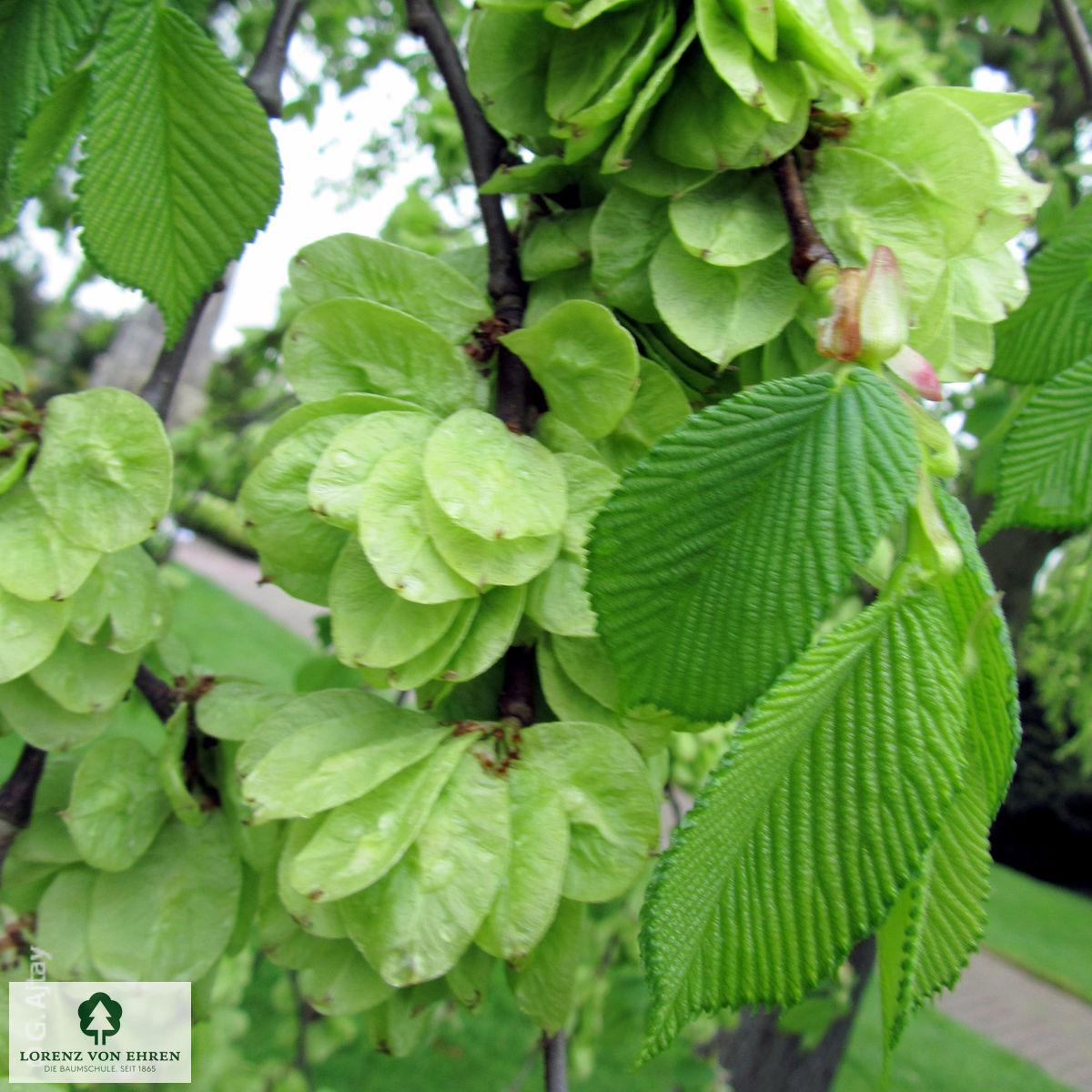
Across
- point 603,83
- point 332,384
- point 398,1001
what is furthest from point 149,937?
point 603,83

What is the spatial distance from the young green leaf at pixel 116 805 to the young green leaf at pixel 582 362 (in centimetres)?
46

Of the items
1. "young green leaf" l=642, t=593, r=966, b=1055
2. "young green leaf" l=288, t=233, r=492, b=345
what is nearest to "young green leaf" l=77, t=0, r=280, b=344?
"young green leaf" l=288, t=233, r=492, b=345

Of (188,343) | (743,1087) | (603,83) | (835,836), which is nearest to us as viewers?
(835,836)

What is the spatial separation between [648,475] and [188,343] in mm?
519

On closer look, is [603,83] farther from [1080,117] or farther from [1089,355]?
[1080,117]

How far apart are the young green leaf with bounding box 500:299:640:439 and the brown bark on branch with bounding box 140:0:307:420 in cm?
33

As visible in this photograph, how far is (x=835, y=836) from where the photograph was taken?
40cm

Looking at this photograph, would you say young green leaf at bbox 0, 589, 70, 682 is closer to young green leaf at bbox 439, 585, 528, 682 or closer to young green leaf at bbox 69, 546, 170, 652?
young green leaf at bbox 69, 546, 170, 652

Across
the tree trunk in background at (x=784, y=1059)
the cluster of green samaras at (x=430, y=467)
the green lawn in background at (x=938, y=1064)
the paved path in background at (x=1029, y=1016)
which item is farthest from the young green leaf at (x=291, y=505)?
the paved path in background at (x=1029, y=1016)

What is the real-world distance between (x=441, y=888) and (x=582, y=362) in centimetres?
31

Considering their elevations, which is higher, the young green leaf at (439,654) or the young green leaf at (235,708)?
the young green leaf at (439,654)

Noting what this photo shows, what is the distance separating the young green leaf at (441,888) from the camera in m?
0.51

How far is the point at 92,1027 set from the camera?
2.56ft

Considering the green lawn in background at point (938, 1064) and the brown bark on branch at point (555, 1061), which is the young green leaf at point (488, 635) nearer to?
the brown bark on branch at point (555, 1061)
